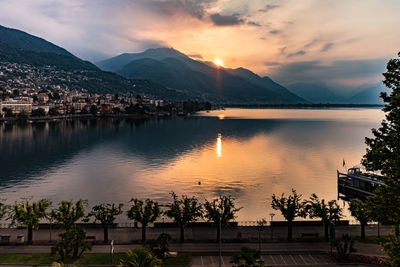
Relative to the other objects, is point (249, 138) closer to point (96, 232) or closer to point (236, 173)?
point (236, 173)

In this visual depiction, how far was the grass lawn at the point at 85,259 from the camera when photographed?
1275 inches

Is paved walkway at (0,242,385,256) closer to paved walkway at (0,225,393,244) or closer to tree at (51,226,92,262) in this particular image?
paved walkway at (0,225,393,244)

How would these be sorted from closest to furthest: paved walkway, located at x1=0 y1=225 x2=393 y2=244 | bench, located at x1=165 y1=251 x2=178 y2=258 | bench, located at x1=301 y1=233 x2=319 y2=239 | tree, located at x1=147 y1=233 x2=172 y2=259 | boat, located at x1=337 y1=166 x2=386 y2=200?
tree, located at x1=147 y1=233 x2=172 y2=259 → bench, located at x1=165 y1=251 x2=178 y2=258 → bench, located at x1=301 y1=233 x2=319 y2=239 → paved walkway, located at x1=0 y1=225 x2=393 y2=244 → boat, located at x1=337 y1=166 x2=386 y2=200

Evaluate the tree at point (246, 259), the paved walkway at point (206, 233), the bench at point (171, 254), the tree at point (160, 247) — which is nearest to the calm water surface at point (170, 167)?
the paved walkway at point (206, 233)

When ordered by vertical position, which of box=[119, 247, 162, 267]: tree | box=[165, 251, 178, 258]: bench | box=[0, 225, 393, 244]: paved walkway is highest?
box=[119, 247, 162, 267]: tree

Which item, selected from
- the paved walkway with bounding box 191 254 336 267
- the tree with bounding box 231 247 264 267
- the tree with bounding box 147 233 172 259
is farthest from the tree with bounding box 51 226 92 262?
the tree with bounding box 231 247 264 267

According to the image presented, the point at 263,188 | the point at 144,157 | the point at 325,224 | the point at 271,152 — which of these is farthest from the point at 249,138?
the point at 325,224

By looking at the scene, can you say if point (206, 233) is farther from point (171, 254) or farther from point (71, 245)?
point (71, 245)

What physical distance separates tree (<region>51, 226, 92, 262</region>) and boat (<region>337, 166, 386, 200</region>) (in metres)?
57.6

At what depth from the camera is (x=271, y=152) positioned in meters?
126

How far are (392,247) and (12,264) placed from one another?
116 feet

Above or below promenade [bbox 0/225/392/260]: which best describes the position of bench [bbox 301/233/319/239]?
above

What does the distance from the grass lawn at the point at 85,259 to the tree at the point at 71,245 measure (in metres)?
0.76

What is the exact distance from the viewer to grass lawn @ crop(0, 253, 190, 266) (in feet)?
106
